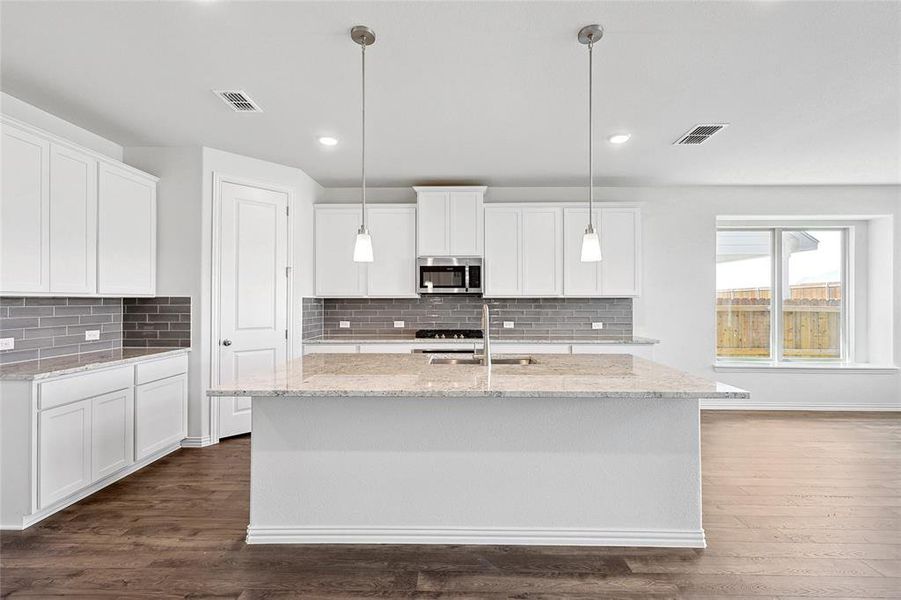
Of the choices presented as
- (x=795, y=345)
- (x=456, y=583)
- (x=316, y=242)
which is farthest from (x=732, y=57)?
(x=795, y=345)

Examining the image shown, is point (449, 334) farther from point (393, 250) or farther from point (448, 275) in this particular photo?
point (393, 250)

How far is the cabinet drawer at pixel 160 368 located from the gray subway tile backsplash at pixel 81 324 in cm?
20

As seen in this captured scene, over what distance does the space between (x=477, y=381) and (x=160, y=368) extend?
2.71m

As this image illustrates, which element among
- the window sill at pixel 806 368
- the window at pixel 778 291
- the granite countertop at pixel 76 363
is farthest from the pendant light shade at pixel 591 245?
the window at pixel 778 291

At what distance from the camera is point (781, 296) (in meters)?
5.64

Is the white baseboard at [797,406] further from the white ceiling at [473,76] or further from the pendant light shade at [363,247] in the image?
the pendant light shade at [363,247]

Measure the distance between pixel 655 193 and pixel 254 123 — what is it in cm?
421

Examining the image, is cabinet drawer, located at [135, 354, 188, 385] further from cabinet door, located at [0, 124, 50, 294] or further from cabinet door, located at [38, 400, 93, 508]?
cabinet door, located at [0, 124, 50, 294]

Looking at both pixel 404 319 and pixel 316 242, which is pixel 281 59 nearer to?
pixel 316 242

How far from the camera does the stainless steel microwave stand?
4957mm

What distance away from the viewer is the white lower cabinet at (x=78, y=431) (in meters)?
2.55

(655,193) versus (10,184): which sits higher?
(655,193)

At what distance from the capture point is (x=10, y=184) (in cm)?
268

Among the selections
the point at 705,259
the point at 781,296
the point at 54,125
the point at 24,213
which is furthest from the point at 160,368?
the point at 781,296
